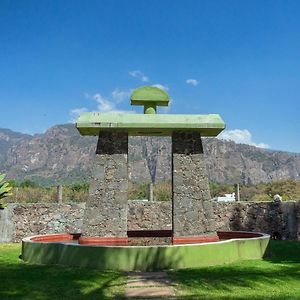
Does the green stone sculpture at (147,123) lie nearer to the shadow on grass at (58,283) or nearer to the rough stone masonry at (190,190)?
the rough stone masonry at (190,190)

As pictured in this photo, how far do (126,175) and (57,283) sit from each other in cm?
380

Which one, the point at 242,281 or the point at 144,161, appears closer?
the point at 242,281

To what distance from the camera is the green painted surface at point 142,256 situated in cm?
946

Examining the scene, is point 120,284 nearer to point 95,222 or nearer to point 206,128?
point 95,222

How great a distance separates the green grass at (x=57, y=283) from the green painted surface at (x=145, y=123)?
354cm

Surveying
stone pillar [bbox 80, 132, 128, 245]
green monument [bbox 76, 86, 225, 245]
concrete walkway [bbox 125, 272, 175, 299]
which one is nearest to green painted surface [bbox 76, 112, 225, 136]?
green monument [bbox 76, 86, 225, 245]

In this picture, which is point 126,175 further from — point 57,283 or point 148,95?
point 57,283

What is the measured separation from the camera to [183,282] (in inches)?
314

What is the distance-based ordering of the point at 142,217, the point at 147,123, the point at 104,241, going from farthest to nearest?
1. the point at 142,217
2. the point at 147,123
3. the point at 104,241

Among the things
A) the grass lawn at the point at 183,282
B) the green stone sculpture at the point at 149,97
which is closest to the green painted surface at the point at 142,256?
the grass lawn at the point at 183,282

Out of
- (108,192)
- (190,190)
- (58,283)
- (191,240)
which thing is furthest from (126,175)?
(58,283)

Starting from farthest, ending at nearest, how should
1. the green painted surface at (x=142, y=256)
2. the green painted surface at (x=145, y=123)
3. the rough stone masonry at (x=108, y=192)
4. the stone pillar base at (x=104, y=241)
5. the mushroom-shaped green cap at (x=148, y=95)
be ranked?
the mushroom-shaped green cap at (x=148, y=95)
the green painted surface at (x=145, y=123)
the rough stone masonry at (x=108, y=192)
the stone pillar base at (x=104, y=241)
the green painted surface at (x=142, y=256)

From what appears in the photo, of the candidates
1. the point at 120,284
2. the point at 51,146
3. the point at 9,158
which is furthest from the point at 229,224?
the point at 9,158

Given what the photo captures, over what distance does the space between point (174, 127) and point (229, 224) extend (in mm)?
9361
